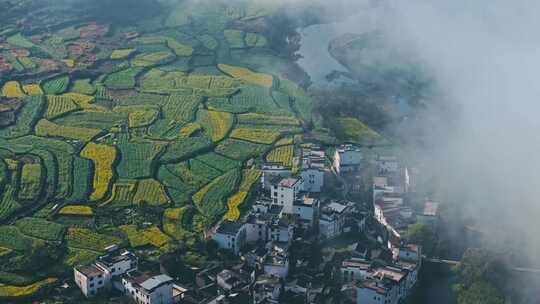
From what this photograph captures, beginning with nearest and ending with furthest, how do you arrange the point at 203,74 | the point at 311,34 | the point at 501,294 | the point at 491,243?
the point at 501,294
the point at 491,243
the point at 203,74
the point at 311,34

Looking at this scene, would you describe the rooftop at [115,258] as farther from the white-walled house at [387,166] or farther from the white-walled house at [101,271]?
the white-walled house at [387,166]

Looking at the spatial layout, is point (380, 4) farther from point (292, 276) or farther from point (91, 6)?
point (292, 276)

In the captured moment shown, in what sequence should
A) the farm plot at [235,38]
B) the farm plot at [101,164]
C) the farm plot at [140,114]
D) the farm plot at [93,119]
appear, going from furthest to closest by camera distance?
the farm plot at [235,38] → the farm plot at [140,114] → the farm plot at [93,119] → the farm plot at [101,164]

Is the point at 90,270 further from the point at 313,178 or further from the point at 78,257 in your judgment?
the point at 313,178

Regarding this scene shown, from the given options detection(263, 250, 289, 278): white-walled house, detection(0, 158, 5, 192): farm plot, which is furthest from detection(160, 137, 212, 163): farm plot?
detection(263, 250, 289, 278): white-walled house

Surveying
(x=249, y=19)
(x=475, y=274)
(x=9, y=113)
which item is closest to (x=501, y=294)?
(x=475, y=274)

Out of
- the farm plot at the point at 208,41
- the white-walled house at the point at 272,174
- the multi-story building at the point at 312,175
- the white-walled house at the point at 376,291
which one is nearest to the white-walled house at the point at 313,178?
the multi-story building at the point at 312,175
